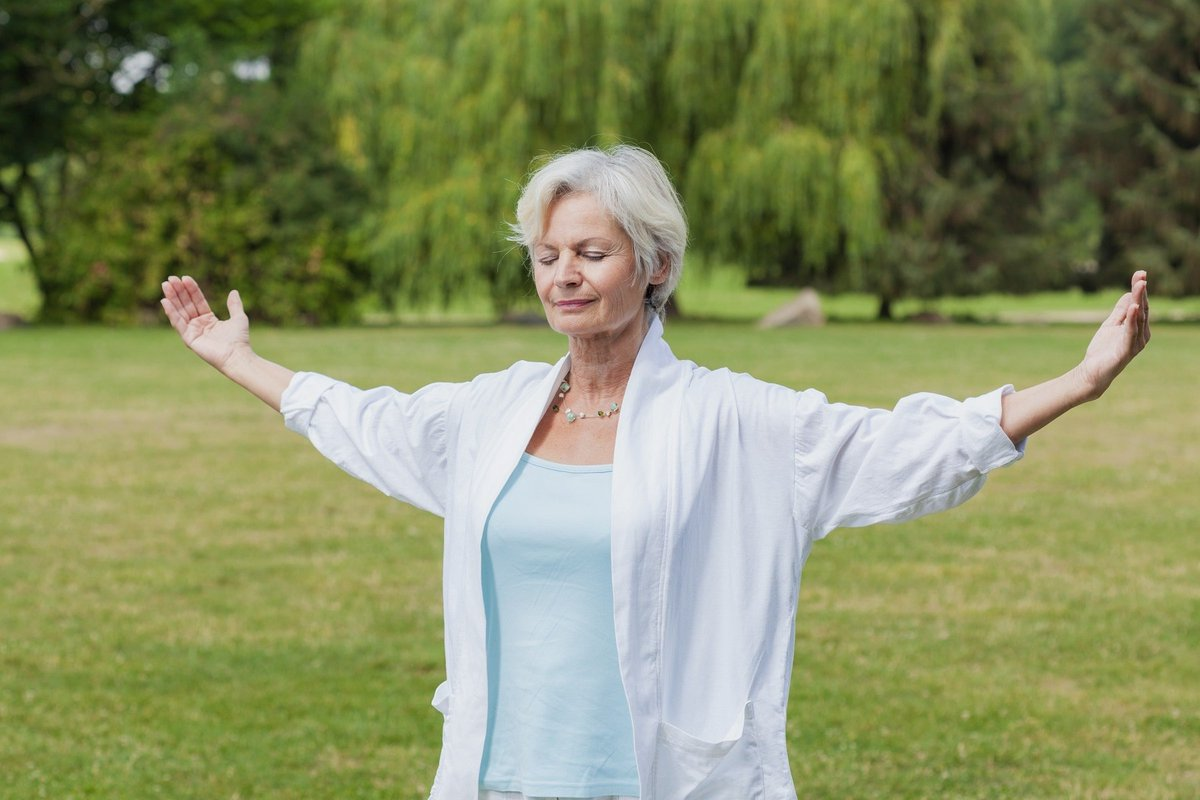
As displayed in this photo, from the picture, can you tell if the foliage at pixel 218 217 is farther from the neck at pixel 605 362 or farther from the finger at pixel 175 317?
the neck at pixel 605 362

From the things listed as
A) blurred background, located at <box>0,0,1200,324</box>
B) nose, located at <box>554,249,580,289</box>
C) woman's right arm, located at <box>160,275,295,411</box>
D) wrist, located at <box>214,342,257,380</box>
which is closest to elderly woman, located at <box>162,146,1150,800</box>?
nose, located at <box>554,249,580,289</box>

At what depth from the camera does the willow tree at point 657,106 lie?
2862cm

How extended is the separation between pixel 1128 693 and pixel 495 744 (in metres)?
4.77

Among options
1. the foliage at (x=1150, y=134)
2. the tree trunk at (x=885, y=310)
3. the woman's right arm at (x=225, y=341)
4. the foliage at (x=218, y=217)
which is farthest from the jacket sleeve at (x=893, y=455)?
the foliage at (x=1150, y=134)

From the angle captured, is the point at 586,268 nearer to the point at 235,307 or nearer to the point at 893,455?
the point at 893,455

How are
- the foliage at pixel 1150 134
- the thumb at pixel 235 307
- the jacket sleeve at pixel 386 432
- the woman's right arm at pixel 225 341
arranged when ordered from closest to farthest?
the jacket sleeve at pixel 386 432
the woman's right arm at pixel 225 341
the thumb at pixel 235 307
the foliage at pixel 1150 134

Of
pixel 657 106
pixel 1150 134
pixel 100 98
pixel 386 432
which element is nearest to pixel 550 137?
pixel 657 106

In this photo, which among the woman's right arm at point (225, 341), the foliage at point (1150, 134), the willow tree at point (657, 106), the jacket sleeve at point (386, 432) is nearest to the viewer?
the jacket sleeve at point (386, 432)

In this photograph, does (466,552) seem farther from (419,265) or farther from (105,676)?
(419,265)

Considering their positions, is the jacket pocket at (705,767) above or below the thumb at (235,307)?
below

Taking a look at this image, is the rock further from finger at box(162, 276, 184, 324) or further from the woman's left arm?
the woman's left arm

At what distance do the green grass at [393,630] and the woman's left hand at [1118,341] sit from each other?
3.34 metres

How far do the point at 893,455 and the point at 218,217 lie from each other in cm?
3100

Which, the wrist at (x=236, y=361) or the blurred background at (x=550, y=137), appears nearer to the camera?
the wrist at (x=236, y=361)
